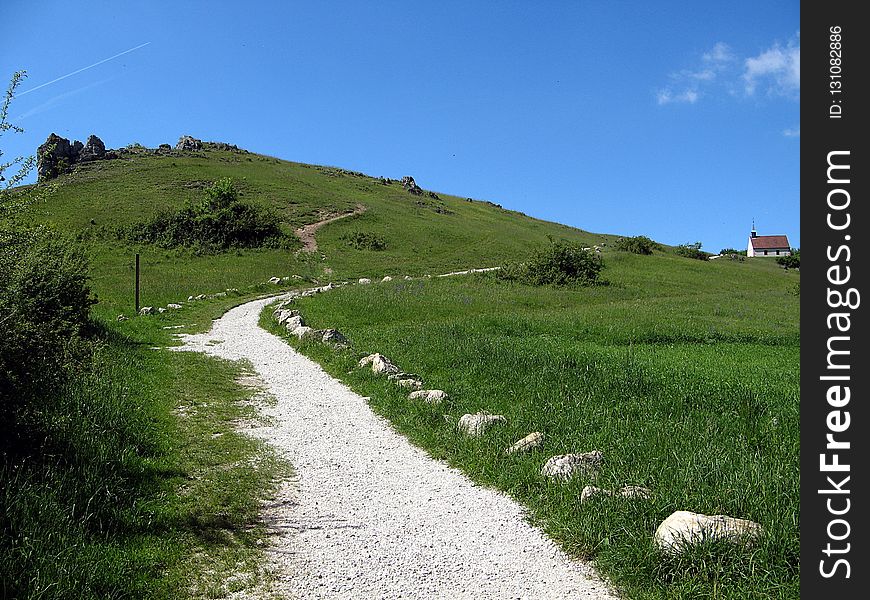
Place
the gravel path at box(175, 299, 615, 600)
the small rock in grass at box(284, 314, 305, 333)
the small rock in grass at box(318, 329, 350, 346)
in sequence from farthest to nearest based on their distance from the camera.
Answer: the small rock in grass at box(284, 314, 305, 333) < the small rock in grass at box(318, 329, 350, 346) < the gravel path at box(175, 299, 615, 600)

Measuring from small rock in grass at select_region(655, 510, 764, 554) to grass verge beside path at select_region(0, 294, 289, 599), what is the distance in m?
3.95

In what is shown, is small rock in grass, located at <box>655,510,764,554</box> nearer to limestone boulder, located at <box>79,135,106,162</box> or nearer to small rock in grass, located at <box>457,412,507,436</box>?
small rock in grass, located at <box>457,412,507,436</box>

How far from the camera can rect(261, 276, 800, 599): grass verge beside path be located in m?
5.54

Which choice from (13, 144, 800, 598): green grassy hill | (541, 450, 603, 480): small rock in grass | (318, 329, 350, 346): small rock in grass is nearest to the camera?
(13, 144, 800, 598): green grassy hill

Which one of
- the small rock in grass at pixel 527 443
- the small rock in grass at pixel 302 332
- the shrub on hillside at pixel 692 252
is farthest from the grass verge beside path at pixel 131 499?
the shrub on hillside at pixel 692 252

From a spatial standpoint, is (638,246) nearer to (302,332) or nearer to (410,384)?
(302,332)

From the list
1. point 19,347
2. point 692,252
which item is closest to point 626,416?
point 19,347

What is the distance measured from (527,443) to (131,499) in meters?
5.30

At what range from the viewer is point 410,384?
13.0 meters

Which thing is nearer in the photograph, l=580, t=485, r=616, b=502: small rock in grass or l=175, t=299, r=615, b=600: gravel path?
l=175, t=299, r=615, b=600: gravel path

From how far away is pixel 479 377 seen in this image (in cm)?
1337

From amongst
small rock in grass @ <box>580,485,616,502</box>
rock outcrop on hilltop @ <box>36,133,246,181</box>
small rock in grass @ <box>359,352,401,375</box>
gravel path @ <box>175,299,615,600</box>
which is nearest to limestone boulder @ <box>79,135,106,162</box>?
rock outcrop on hilltop @ <box>36,133,246,181</box>

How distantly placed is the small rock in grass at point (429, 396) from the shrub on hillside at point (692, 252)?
2971 inches
